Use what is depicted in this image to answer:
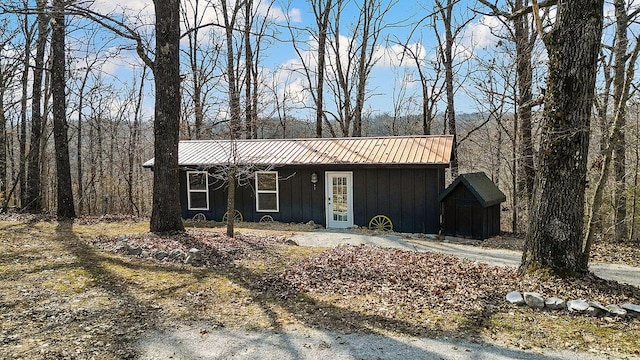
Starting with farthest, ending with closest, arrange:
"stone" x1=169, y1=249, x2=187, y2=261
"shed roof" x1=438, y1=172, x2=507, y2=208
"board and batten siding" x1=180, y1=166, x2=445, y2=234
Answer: "board and batten siding" x1=180, y1=166, x2=445, y2=234
"shed roof" x1=438, y1=172, x2=507, y2=208
"stone" x1=169, y1=249, x2=187, y2=261

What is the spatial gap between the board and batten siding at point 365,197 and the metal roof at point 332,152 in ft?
0.97

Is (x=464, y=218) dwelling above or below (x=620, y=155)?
below

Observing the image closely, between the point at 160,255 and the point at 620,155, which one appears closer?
the point at 160,255

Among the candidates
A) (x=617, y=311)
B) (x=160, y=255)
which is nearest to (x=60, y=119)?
(x=160, y=255)

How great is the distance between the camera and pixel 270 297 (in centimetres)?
495

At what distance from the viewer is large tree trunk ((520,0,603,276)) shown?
4.90 meters

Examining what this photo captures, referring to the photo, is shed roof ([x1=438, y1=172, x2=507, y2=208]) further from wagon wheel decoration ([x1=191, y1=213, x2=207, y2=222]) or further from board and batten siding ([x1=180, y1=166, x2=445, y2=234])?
wagon wheel decoration ([x1=191, y1=213, x2=207, y2=222])

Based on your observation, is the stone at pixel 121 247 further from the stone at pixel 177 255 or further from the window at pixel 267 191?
the window at pixel 267 191

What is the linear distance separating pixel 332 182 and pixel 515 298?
25.7 ft

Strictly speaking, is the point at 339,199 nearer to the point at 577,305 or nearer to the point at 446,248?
the point at 446,248

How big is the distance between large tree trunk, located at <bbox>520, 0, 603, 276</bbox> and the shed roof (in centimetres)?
485

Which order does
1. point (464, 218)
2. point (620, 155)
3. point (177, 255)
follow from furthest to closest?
point (464, 218), point (620, 155), point (177, 255)

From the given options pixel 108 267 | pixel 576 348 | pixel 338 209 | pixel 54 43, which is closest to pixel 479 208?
pixel 338 209

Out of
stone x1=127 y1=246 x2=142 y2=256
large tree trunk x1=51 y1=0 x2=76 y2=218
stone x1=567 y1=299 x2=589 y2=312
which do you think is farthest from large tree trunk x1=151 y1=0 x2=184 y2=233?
stone x1=567 y1=299 x2=589 y2=312
